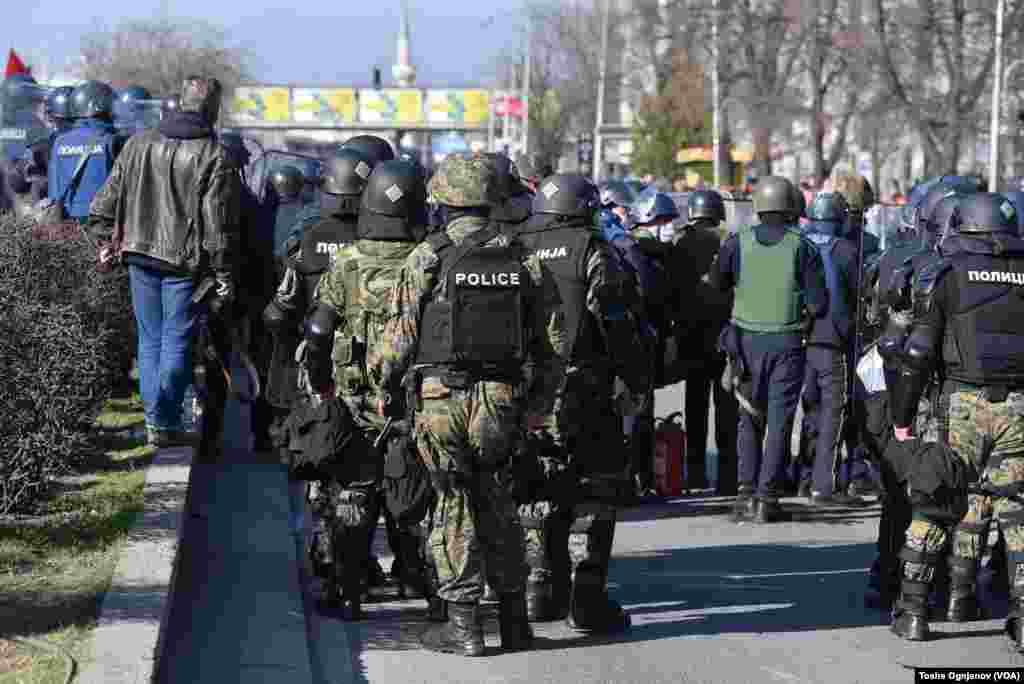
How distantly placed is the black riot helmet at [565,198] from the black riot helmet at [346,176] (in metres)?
1.08

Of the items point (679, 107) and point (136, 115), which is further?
point (679, 107)

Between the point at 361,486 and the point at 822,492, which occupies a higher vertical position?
the point at 361,486

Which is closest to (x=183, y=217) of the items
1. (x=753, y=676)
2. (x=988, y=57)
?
(x=753, y=676)

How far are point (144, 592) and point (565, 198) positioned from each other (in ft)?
8.63

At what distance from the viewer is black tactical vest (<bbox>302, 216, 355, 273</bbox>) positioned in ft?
30.8

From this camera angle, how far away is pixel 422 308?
765cm

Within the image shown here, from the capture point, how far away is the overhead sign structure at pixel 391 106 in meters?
91.7

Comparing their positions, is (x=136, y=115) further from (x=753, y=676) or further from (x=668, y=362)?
(x=753, y=676)

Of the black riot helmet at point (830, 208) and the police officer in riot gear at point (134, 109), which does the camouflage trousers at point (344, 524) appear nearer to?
the black riot helmet at point (830, 208)

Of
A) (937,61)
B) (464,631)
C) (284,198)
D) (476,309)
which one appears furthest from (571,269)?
(937,61)

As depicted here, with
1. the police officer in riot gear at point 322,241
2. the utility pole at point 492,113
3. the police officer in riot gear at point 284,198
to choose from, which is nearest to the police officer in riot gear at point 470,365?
the police officer in riot gear at point 322,241

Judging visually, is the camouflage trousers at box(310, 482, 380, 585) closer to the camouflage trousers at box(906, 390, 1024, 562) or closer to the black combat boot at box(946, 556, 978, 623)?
the camouflage trousers at box(906, 390, 1024, 562)

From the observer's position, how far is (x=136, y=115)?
1873 centimetres

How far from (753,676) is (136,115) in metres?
12.5
